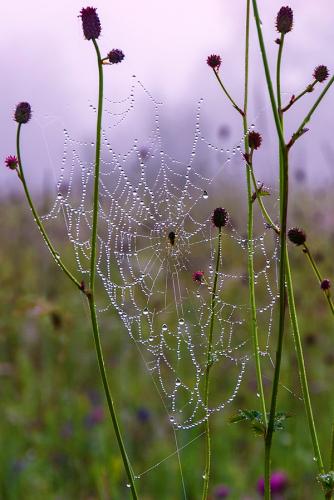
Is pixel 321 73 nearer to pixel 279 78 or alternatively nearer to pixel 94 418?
pixel 279 78

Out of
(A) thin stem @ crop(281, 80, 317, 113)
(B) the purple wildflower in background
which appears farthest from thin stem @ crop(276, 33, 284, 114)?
(B) the purple wildflower in background

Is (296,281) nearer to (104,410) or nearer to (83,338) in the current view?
(83,338)

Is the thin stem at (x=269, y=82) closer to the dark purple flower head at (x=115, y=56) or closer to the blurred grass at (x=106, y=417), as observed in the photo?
the dark purple flower head at (x=115, y=56)

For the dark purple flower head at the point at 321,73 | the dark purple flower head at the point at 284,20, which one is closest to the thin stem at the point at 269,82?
the dark purple flower head at the point at 284,20

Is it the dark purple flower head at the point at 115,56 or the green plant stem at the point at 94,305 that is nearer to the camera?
the green plant stem at the point at 94,305

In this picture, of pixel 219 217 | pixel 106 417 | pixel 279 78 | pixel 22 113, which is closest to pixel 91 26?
pixel 22 113

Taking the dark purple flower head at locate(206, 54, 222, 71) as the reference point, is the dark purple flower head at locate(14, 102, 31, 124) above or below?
below

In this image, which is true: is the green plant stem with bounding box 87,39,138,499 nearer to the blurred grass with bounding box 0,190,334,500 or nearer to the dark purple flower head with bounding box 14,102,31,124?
the dark purple flower head with bounding box 14,102,31,124
